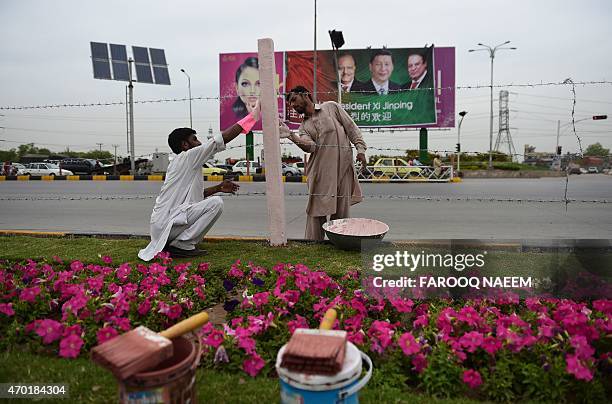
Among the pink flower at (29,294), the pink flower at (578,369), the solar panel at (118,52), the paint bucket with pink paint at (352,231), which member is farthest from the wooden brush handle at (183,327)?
the solar panel at (118,52)

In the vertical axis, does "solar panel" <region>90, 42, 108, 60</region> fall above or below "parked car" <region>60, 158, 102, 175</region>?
A: above

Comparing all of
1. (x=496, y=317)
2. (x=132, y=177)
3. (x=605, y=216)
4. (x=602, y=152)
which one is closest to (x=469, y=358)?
(x=496, y=317)

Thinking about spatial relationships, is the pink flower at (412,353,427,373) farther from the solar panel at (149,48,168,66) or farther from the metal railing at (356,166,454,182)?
the solar panel at (149,48,168,66)

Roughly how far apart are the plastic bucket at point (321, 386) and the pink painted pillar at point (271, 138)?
342cm

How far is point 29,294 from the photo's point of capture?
117 inches

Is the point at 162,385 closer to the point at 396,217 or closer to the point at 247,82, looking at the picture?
the point at 396,217

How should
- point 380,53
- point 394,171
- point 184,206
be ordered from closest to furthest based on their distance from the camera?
point 184,206 → point 394,171 → point 380,53

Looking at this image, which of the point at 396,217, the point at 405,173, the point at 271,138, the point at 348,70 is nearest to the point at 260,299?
the point at 271,138

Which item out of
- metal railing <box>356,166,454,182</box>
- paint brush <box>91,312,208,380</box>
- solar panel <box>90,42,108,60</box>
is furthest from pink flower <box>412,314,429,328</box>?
solar panel <box>90,42,108,60</box>

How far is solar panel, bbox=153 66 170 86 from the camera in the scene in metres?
24.7

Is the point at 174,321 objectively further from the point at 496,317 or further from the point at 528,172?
A: the point at 528,172

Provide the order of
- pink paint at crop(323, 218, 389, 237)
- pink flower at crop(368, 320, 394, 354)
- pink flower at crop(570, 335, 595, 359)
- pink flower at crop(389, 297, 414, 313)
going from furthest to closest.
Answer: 1. pink paint at crop(323, 218, 389, 237)
2. pink flower at crop(389, 297, 414, 313)
3. pink flower at crop(368, 320, 394, 354)
4. pink flower at crop(570, 335, 595, 359)

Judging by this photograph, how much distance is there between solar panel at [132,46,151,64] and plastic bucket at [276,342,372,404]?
25834mm

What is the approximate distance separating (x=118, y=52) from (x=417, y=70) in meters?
16.7
